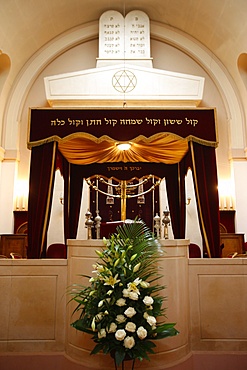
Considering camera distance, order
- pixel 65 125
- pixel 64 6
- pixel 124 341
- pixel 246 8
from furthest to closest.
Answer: pixel 64 6 < pixel 246 8 < pixel 65 125 < pixel 124 341

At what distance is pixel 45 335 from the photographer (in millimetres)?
3359

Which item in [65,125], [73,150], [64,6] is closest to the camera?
[65,125]

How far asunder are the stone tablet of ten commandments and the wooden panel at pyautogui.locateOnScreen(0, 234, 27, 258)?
4.60 metres

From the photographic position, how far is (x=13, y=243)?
6.44m

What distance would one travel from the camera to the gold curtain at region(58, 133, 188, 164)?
5.05 m

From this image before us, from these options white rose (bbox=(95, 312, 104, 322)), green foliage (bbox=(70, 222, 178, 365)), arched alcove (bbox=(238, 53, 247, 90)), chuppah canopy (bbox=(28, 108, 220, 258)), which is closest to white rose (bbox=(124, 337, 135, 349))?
green foliage (bbox=(70, 222, 178, 365))

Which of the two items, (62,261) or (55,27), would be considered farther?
(55,27)

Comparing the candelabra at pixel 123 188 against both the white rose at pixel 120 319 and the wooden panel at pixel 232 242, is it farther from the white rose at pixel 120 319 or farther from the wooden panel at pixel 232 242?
the white rose at pixel 120 319

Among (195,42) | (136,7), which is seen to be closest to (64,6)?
(136,7)

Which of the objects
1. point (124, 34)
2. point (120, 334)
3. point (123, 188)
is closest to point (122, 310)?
point (120, 334)

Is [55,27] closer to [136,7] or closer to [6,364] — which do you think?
[136,7]

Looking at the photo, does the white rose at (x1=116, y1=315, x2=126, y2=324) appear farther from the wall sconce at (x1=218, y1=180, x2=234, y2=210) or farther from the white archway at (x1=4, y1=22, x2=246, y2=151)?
the white archway at (x1=4, y1=22, x2=246, y2=151)

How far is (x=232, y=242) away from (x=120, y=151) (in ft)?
10.0

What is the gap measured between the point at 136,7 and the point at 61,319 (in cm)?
725
